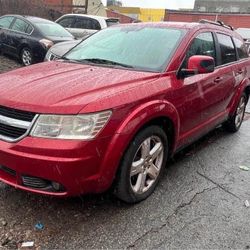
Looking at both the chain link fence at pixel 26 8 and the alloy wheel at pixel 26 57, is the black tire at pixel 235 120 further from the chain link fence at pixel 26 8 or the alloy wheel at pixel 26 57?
the chain link fence at pixel 26 8

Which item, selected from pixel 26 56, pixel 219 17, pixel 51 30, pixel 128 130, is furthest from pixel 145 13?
pixel 128 130

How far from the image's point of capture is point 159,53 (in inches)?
155

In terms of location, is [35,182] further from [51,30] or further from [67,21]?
[67,21]

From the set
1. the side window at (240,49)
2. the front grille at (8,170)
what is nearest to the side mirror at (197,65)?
the front grille at (8,170)

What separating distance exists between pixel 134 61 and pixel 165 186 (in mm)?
1385

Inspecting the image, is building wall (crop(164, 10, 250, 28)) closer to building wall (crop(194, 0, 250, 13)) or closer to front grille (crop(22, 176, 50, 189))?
building wall (crop(194, 0, 250, 13))

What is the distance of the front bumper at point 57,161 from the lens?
277 centimetres

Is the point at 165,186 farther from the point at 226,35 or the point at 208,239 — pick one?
the point at 226,35

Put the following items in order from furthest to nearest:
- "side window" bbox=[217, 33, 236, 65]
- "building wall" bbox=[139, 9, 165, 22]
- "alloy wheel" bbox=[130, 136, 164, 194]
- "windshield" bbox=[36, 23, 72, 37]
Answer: "building wall" bbox=[139, 9, 165, 22], "windshield" bbox=[36, 23, 72, 37], "side window" bbox=[217, 33, 236, 65], "alloy wheel" bbox=[130, 136, 164, 194]

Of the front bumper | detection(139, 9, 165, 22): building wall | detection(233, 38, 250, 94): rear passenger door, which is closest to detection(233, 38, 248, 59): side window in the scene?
detection(233, 38, 250, 94): rear passenger door

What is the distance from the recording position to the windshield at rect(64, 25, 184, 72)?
3.90 meters

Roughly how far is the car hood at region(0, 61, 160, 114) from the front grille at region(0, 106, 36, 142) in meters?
0.05

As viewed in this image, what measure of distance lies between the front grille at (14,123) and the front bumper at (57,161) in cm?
7

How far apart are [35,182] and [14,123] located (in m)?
0.50
